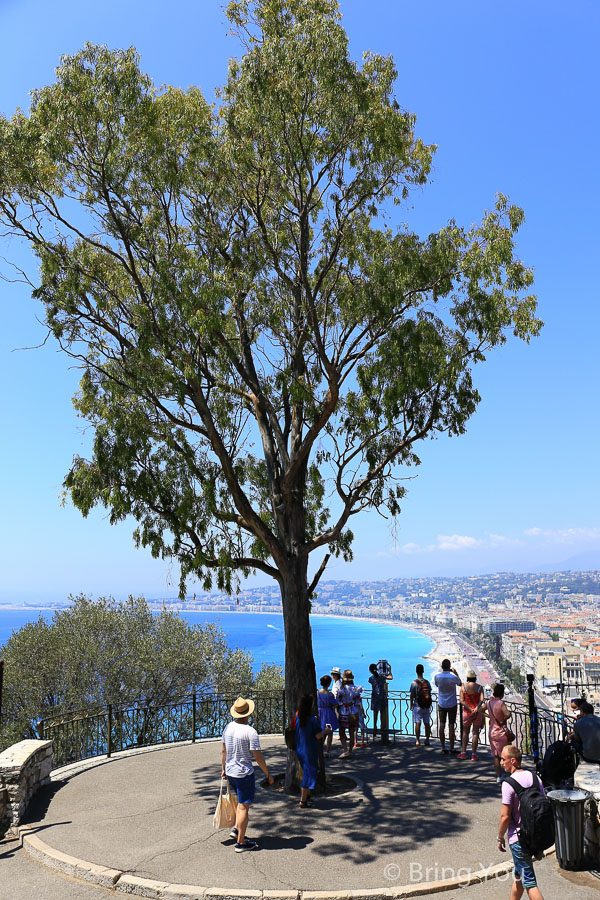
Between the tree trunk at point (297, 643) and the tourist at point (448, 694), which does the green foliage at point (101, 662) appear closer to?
the tourist at point (448, 694)

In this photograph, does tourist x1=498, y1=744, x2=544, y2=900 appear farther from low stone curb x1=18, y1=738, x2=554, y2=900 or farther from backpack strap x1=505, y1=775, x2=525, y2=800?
low stone curb x1=18, y1=738, x2=554, y2=900

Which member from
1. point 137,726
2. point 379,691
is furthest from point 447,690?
point 137,726

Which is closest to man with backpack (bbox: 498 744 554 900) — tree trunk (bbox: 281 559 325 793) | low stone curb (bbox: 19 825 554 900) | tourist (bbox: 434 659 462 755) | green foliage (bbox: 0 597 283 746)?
low stone curb (bbox: 19 825 554 900)

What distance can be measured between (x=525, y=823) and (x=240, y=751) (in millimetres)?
3531

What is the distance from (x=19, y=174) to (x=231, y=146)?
3.69 m

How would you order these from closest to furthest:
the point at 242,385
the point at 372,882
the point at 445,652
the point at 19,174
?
the point at 372,882
the point at 19,174
the point at 242,385
the point at 445,652

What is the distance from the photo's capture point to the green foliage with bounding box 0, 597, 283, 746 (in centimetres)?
2714

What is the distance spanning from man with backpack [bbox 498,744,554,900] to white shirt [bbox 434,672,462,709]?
6.61 m

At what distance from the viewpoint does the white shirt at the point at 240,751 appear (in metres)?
7.75

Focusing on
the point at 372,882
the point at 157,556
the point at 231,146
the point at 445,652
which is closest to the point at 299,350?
the point at 231,146

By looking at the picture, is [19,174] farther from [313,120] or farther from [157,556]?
[157,556]

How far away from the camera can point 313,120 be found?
10.8 metres

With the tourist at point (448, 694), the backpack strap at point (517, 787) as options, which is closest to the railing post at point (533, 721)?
the tourist at point (448, 694)

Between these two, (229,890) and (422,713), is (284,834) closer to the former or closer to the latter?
(229,890)
